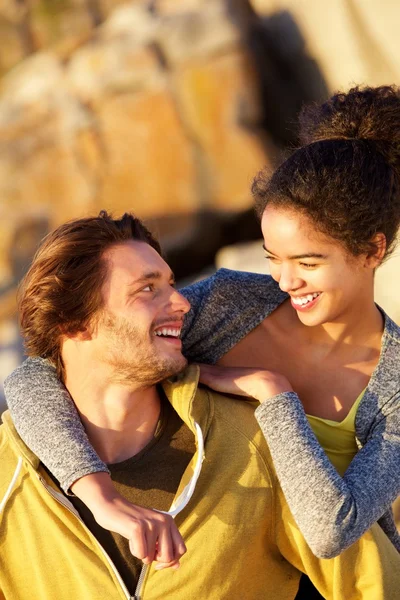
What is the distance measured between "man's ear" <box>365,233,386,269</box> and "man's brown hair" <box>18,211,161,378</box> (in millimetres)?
776

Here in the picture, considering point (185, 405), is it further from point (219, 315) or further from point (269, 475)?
point (219, 315)

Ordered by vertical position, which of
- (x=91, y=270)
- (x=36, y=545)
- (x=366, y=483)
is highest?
(x=91, y=270)

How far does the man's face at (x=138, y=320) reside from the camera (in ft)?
9.74

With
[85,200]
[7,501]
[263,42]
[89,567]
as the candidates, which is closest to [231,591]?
[89,567]

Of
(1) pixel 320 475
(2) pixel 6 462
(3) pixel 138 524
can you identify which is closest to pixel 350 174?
(1) pixel 320 475

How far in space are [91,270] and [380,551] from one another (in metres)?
1.26

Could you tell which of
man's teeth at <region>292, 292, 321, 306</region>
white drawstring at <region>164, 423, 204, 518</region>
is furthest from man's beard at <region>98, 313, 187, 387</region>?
man's teeth at <region>292, 292, 321, 306</region>

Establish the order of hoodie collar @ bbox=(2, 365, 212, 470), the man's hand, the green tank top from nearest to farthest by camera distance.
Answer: the man's hand, hoodie collar @ bbox=(2, 365, 212, 470), the green tank top

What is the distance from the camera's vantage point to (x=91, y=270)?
309 centimetres

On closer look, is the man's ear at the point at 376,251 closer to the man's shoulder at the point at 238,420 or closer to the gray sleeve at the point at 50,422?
the man's shoulder at the point at 238,420

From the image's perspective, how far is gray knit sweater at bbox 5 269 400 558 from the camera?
8.92ft

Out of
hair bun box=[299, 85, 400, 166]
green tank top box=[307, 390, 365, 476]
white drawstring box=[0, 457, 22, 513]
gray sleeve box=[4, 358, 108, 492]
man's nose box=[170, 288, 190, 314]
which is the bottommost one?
green tank top box=[307, 390, 365, 476]

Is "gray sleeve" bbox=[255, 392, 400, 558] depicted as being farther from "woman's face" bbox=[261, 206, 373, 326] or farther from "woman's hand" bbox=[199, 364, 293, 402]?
"woman's face" bbox=[261, 206, 373, 326]

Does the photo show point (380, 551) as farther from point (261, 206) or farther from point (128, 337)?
point (261, 206)
